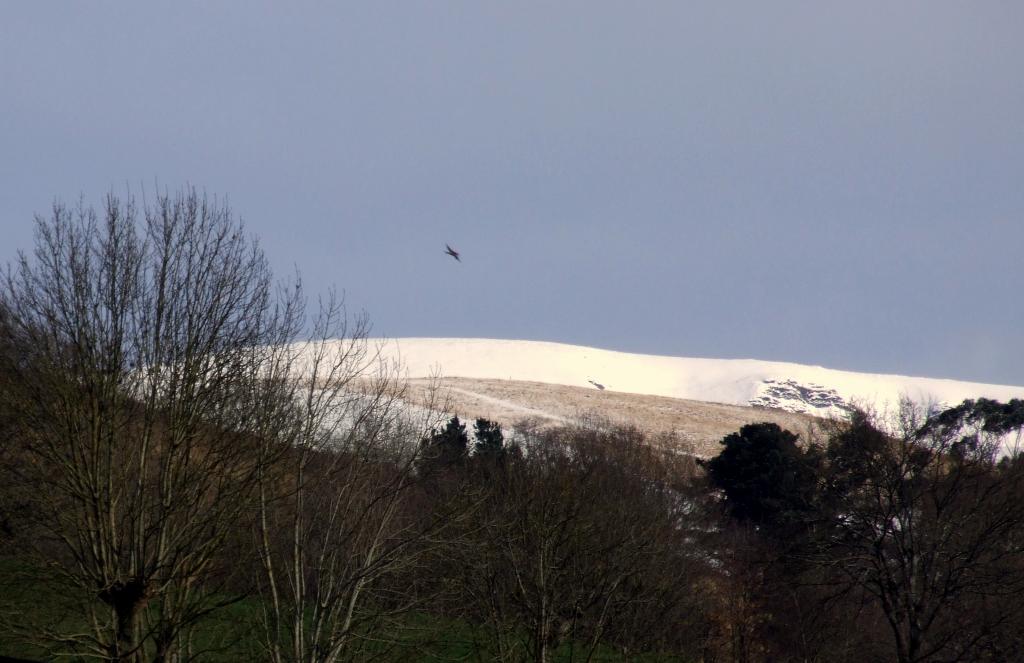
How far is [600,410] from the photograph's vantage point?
123 metres

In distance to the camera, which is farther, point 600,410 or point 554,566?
point 600,410

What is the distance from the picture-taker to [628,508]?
34.1 metres

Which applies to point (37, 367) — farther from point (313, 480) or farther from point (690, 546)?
point (690, 546)

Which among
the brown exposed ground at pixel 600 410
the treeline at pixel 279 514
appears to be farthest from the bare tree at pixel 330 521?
the brown exposed ground at pixel 600 410

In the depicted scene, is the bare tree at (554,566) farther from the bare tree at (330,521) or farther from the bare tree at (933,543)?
the bare tree at (933,543)

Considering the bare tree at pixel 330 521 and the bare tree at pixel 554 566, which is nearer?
the bare tree at pixel 330 521

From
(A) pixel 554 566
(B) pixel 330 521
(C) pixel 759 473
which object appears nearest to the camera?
(B) pixel 330 521

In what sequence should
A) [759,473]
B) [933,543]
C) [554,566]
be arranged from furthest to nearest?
[759,473] → [933,543] → [554,566]

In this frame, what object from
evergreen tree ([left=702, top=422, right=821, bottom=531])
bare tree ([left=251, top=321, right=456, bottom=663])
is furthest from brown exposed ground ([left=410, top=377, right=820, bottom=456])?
bare tree ([left=251, top=321, right=456, bottom=663])

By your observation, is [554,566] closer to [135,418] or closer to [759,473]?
[135,418]

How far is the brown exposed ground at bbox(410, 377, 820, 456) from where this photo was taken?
111438 mm

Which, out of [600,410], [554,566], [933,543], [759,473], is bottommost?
[554,566]

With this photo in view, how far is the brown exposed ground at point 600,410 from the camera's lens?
111438 millimetres

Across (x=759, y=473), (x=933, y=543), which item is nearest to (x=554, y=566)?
(x=933, y=543)
